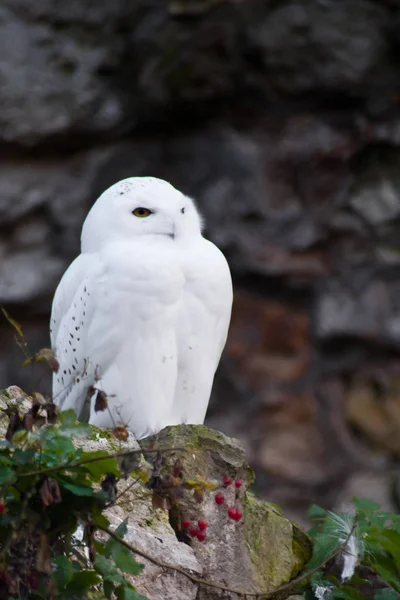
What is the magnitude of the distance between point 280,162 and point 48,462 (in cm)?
343

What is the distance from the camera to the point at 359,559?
7.70 ft

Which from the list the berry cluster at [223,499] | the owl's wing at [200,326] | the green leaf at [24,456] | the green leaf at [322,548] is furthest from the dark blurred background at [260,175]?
the green leaf at [24,456]

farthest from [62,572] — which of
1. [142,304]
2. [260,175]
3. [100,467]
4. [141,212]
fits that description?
[260,175]

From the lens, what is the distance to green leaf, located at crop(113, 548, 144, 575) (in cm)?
191

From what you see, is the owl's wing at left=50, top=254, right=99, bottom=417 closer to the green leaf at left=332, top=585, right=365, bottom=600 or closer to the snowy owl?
the snowy owl

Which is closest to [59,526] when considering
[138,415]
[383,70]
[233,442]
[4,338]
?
[233,442]

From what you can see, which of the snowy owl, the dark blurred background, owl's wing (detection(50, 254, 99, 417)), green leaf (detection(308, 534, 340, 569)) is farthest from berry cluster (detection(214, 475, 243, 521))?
the dark blurred background

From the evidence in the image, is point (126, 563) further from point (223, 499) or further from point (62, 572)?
point (223, 499)

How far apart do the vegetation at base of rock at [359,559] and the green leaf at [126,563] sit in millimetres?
524

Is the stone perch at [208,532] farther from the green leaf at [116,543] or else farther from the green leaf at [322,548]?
the green leaf at [116,543]

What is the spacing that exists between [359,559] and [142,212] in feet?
3.71

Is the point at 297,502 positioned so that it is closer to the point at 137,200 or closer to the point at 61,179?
the point at 61,179

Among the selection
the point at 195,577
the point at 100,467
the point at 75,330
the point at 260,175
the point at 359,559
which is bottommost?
the point at 260,175

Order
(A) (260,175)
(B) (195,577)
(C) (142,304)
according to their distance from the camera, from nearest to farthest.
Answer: (B) (195,577), (C) (142,304), (A) (260,175)
